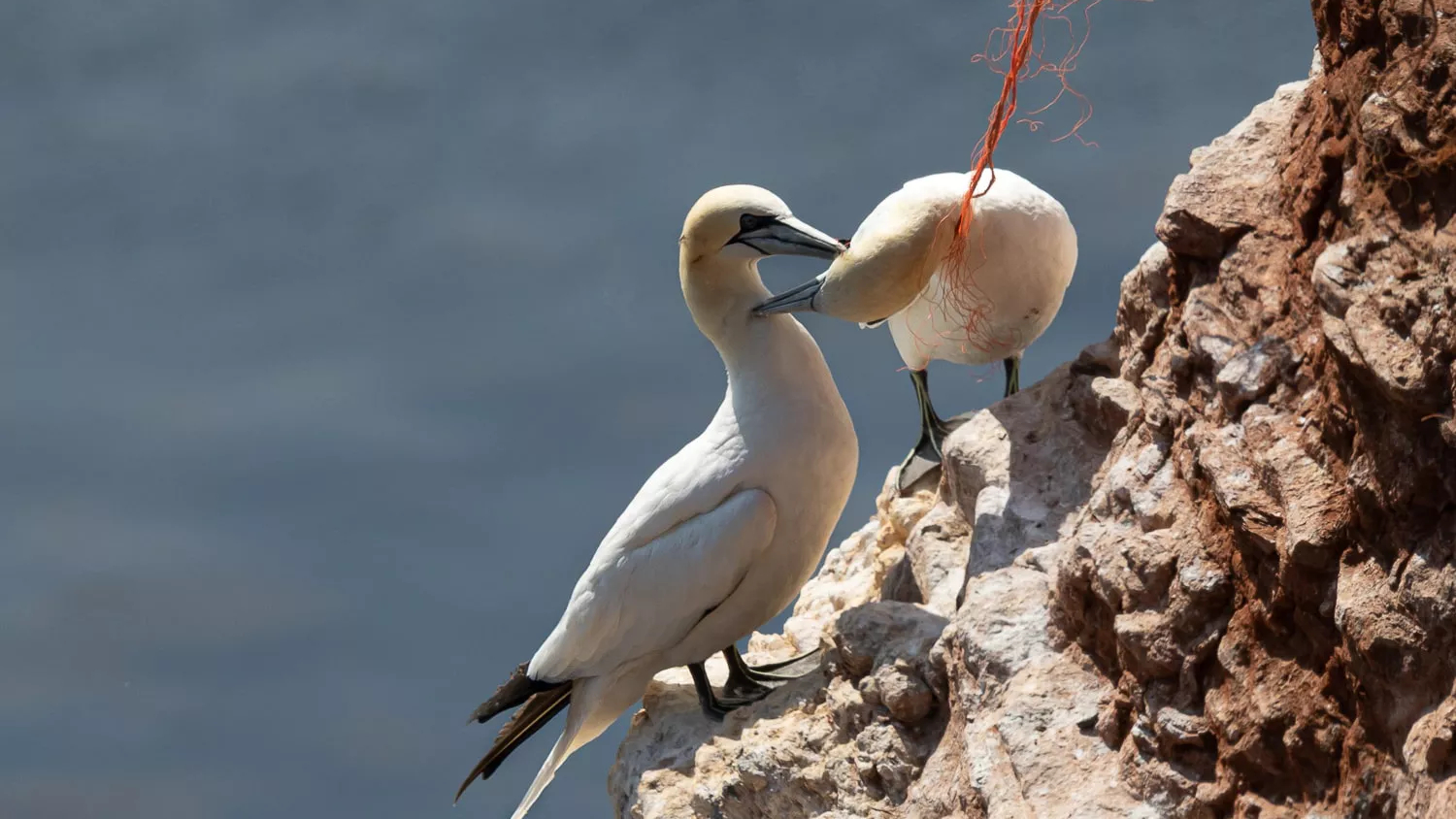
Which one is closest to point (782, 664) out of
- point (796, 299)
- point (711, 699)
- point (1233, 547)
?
point (711, 699)

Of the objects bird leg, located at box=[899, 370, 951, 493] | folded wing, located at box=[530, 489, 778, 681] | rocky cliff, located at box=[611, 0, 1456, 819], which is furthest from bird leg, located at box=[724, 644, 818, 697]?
bird leg, located at box=[899, 370, 951, 493]

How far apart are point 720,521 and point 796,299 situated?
0.86 meters

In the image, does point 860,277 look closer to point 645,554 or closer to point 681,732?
point 645,554

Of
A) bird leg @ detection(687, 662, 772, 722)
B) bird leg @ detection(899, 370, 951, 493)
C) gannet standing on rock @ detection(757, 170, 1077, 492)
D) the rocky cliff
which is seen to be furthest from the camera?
bird leg @ detection(899, 370, 951, 493)

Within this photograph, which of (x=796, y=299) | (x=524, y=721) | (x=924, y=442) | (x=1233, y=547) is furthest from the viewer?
(x=924, y=442)

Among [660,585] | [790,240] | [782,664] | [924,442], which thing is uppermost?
[790,240]

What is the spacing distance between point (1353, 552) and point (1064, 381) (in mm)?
2191

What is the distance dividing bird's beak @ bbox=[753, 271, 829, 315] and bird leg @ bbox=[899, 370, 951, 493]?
1137 mm

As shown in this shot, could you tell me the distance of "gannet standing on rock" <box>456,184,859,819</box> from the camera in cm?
633

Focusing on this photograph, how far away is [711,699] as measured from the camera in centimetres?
635

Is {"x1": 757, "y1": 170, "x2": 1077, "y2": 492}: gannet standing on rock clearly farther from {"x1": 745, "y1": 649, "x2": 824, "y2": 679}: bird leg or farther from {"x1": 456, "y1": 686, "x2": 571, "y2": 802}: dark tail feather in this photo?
{"x1": 456, "y1": 686, "x2": 571, "y2": 802}: dark tail feather

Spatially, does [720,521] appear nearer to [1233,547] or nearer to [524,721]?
[524,721]

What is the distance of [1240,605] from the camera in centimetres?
421

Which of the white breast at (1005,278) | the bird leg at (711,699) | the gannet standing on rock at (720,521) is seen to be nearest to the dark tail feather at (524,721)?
the gannet standing on rock at (720,521)
